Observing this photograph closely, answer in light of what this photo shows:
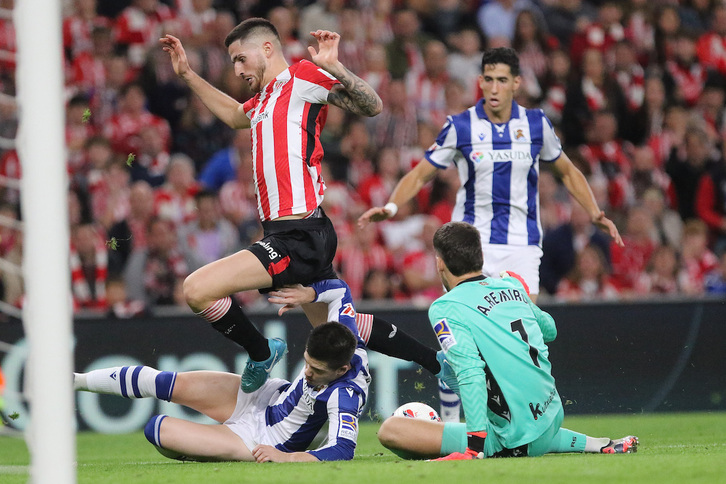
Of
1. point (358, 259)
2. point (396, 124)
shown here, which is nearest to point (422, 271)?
point (358, 259)

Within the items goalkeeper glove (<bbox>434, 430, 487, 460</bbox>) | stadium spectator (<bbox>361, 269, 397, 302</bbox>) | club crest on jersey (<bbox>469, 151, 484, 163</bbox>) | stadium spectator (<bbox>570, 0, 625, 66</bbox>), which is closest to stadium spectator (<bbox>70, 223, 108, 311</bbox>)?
stadium spectator (<bbox>361, 269, 397, 302</bbox>)

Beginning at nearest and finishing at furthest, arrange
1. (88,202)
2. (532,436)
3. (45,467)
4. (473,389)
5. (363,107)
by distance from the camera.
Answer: (45,467) → (473,389) → (532,436) → (363,107) → (88,202)

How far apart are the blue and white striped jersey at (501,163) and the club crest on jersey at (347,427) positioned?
2.23 m

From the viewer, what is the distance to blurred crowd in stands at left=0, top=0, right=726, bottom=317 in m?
9.91

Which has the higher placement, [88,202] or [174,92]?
[174,92]

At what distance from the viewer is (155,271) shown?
31.0ft

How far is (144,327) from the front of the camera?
28.2 feet

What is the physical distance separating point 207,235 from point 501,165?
12.8ft

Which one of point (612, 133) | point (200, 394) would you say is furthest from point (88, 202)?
point (612, 133)

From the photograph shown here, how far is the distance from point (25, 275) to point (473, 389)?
205cm

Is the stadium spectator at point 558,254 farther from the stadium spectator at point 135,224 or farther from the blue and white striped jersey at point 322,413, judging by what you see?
the blue and white striped jersey at point 322,413

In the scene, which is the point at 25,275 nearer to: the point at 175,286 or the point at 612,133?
the point at 175,286

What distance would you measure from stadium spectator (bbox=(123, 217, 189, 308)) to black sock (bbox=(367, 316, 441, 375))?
3.57 metres

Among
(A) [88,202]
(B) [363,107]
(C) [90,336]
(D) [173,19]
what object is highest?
(D) [173,19]
